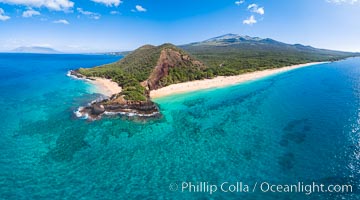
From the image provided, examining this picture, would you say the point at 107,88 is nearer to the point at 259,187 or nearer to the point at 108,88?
the point at 108,88

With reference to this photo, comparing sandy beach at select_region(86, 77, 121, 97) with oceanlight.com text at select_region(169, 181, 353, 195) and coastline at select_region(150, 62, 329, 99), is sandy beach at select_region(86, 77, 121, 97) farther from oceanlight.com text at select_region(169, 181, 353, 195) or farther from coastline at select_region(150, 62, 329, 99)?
oceanlight.com text at select_region(169, 181, 353, 195)

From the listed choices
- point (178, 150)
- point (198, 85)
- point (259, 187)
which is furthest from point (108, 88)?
point (259, 187)

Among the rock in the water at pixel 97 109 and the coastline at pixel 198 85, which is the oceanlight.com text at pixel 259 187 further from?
the coastline at pixel 198 85

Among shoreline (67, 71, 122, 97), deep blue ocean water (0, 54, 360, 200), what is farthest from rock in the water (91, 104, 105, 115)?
shoreline (67, 71, 122, 97)

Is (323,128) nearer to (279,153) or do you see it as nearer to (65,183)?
(279,153)

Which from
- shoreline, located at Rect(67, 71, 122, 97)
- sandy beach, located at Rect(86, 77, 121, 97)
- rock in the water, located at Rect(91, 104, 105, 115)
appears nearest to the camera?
rock in the water, located at Rect(91, 104, 105, 115)

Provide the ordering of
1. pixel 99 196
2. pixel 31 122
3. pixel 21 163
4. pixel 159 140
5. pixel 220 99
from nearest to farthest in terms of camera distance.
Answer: pixel 99 196, pixel 21 163, pixel 159 140, pixel 31 122, pixel 220 99

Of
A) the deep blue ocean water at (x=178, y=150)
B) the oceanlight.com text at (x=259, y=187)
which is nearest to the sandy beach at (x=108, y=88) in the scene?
the deep blue ocean water at (x=178, y=150)

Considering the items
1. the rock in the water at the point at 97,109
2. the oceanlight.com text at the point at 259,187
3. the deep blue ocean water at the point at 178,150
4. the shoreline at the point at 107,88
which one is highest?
the shoreline at the point at 107,88

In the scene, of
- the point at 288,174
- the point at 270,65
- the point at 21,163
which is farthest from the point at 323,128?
the point at 270,65
